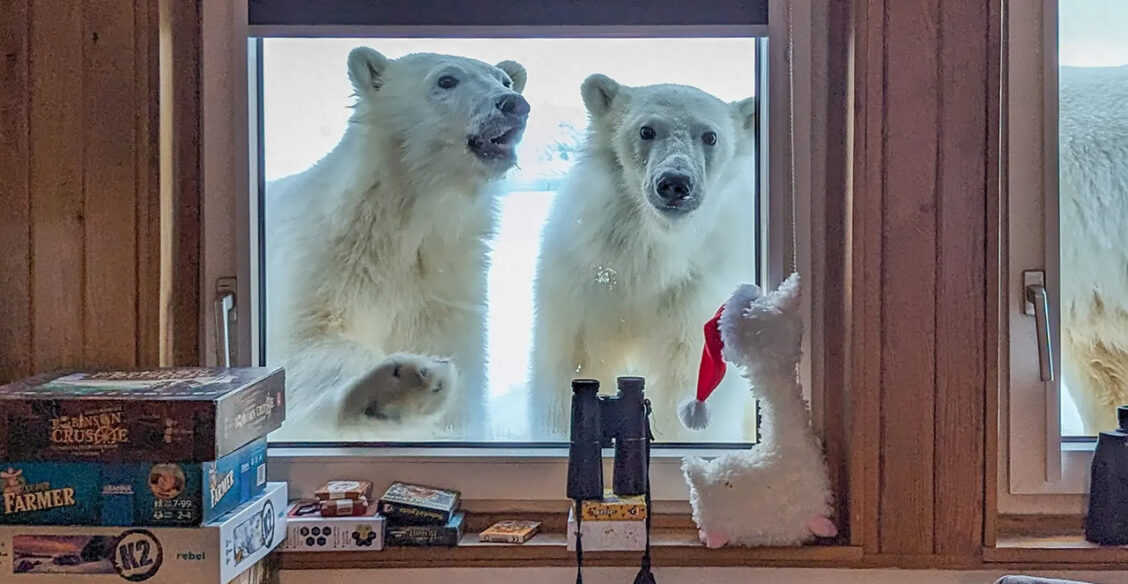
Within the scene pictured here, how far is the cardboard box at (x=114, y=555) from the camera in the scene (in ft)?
3.35

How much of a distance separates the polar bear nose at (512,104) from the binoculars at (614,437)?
0.40 m

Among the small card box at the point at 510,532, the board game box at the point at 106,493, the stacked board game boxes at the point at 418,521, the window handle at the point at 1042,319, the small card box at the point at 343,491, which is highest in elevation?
the window handle at the point at 1042,319

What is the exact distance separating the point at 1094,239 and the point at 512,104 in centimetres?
85

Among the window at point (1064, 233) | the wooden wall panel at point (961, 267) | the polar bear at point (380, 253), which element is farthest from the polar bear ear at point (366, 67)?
the window at point (1064, 233)

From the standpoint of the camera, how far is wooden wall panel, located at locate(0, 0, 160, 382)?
1.23m

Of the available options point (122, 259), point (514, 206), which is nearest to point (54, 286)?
point (122, 259)

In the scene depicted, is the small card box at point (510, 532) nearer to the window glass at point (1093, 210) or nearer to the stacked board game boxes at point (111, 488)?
the stacked board game boxes at point (111, 488)

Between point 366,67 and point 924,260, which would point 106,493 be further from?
point 924,260

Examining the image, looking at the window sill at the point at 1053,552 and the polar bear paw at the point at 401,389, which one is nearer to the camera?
the window sill at the point at 1053,552

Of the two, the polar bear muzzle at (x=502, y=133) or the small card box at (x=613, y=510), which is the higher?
the polar bear muzzle at (x=502, y=133)

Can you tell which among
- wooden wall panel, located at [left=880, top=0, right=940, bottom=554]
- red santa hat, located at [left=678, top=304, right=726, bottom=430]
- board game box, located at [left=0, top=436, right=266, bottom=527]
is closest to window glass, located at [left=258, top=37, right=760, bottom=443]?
red santa hat, located at [left=678, top=304, right=726, bottom=430]

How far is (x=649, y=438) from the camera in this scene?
1.25 metres

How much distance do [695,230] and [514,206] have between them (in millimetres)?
272

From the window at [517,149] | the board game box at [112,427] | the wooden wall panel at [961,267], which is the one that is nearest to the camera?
the board game box at [112,427]
